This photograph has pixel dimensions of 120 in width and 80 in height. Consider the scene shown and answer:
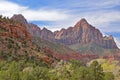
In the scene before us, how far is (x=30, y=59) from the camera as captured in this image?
198 meters

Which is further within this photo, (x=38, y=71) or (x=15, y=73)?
(x=38, y=71)

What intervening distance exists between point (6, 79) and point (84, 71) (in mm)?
26898

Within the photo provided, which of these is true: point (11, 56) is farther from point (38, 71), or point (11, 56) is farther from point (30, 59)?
point (38, 71)

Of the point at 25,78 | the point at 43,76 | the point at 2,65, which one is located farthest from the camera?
the point at 2,65

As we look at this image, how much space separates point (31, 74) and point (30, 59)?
2885 inches

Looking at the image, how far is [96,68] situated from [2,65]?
51.0m

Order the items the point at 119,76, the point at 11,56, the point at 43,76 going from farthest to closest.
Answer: the point at 11,56 → the point at 119,76 → the point at 43,76

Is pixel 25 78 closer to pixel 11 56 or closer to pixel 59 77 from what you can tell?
pixel 59 77

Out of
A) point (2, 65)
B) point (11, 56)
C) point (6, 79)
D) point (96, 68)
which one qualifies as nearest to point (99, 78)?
point (96, 68)

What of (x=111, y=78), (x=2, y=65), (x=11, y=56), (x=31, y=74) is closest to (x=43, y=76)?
(x=31, y=74)

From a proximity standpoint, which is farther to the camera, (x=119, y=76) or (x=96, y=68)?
(x=119, y=76)

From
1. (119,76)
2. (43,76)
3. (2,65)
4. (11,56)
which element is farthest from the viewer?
(11,56)

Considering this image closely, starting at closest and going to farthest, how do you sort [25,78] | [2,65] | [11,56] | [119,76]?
1. [25,78]
2. [119,76]
3. [2,65]
4. [11,56]

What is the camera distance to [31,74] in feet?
410
